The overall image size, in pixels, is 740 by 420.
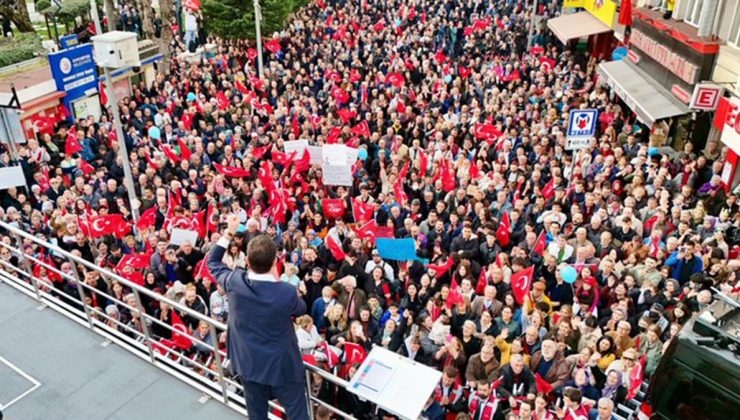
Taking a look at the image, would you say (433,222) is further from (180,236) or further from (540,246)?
→ (180,236)

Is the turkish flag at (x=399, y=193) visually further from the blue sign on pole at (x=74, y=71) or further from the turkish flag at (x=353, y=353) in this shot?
the blue sign on pole at (x=74, y=71)

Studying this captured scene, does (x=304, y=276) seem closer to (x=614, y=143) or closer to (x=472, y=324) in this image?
(x=472, y=324)

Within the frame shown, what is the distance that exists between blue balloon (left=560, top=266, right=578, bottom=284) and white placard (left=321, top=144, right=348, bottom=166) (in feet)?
17.1

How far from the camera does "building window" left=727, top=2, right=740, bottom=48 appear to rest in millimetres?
14031

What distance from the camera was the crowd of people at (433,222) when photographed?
25.6 feet

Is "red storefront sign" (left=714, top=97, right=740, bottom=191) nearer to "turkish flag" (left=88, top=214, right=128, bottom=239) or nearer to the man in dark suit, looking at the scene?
the man in dark suit

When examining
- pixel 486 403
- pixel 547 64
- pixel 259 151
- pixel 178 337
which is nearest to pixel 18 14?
pixel 259 151

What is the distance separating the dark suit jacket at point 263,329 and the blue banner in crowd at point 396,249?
563 centimetres

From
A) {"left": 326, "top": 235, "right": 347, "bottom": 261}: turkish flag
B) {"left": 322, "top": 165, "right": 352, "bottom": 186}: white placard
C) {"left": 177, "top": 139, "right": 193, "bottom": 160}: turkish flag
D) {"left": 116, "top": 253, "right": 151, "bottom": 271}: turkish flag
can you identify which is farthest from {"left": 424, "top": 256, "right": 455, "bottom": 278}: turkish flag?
{"left": 177, "top": 139, "right": 193, "bottom": 160}: turkish flag

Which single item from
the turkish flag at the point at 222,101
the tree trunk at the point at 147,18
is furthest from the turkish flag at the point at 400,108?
the tree trunk at the point at 147,18

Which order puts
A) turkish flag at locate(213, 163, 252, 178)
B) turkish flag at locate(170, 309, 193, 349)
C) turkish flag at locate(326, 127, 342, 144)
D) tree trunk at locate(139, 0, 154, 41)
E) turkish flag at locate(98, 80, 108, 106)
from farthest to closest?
tree trunk at locate(139, 0, 154, 41) < turkish flag at locate(98, 80, 108, 106) < turkish flag at locate(326, 127, 342, 144) < turkish flag at locate(213, 163, 252, 178) < turkish flag at locate(170, 309, 193, 349)

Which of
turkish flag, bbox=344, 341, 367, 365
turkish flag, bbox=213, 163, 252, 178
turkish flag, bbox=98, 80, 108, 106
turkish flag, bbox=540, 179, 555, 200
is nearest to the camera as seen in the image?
turkish flag, bbox=344, 341, 367, 365

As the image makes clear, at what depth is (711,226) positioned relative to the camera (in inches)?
423

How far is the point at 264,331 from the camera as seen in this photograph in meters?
4.11
